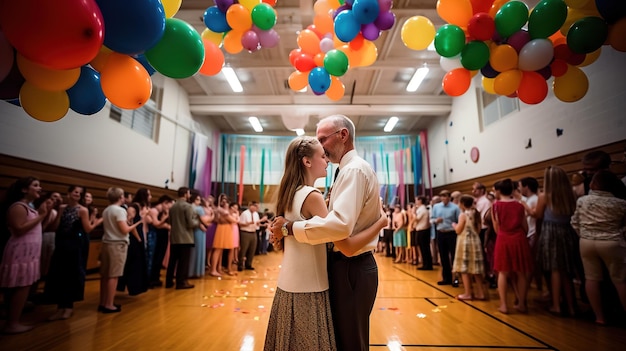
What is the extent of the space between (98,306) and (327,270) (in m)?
3.59

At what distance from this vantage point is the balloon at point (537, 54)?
2406mm

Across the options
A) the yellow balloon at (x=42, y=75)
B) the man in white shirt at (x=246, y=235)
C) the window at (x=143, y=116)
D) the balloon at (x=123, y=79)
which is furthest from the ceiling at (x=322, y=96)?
the yellow balloon at (x=42, y=75)

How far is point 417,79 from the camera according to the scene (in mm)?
8234

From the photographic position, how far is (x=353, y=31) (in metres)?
2.97

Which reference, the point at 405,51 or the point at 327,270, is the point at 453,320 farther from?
the point at 405,51

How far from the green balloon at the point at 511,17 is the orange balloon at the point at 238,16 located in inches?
96.6

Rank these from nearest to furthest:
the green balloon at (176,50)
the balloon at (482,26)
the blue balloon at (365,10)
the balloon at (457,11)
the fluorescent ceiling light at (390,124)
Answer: the green balloon at (176,50)
the balloon at (482,26)
the balloon at (457,11)
the blue balloon at (365,10)
the fluorescent ceiling light at (390,124)

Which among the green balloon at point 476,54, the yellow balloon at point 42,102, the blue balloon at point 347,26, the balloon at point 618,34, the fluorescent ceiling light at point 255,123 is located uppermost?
the fluorescent ceiling light at point 255,123

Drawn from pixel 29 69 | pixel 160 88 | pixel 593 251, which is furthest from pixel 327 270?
pixel 160 88

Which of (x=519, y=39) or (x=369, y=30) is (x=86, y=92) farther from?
(x=519, y=39)

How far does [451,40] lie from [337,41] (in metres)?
1.37

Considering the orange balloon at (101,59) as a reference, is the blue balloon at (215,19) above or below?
above

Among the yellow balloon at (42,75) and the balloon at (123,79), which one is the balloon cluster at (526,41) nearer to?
the balloon at (123,79)

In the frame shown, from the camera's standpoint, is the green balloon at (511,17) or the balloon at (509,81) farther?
the balloon at (509,81)
